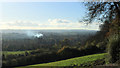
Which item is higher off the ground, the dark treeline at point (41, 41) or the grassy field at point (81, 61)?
the dark treeline at point (41, 41)

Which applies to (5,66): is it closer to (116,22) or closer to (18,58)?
(18,58)

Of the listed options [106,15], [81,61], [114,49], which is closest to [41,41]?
[81,61]

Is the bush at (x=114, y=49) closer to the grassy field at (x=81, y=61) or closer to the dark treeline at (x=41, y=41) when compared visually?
the grassy field at (x=81, y=61)

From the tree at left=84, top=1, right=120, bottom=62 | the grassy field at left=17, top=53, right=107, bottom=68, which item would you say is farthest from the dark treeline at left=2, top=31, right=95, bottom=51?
the tree at left=84, top=1, right=120, bottom=62

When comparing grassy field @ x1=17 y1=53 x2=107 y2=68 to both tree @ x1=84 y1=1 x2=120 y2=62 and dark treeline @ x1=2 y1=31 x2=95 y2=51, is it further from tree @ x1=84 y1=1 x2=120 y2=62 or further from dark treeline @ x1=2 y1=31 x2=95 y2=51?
tree @ x1=84 y1=1 x2=120 y2=62

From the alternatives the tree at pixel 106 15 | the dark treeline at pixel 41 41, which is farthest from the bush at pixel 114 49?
the dark treeline at pixel 41 41

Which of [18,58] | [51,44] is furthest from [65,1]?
[18,58]

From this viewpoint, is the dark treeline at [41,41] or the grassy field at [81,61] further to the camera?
the grassy field at [81,61]

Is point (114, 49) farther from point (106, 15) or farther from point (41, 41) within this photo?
point (41, 41)
